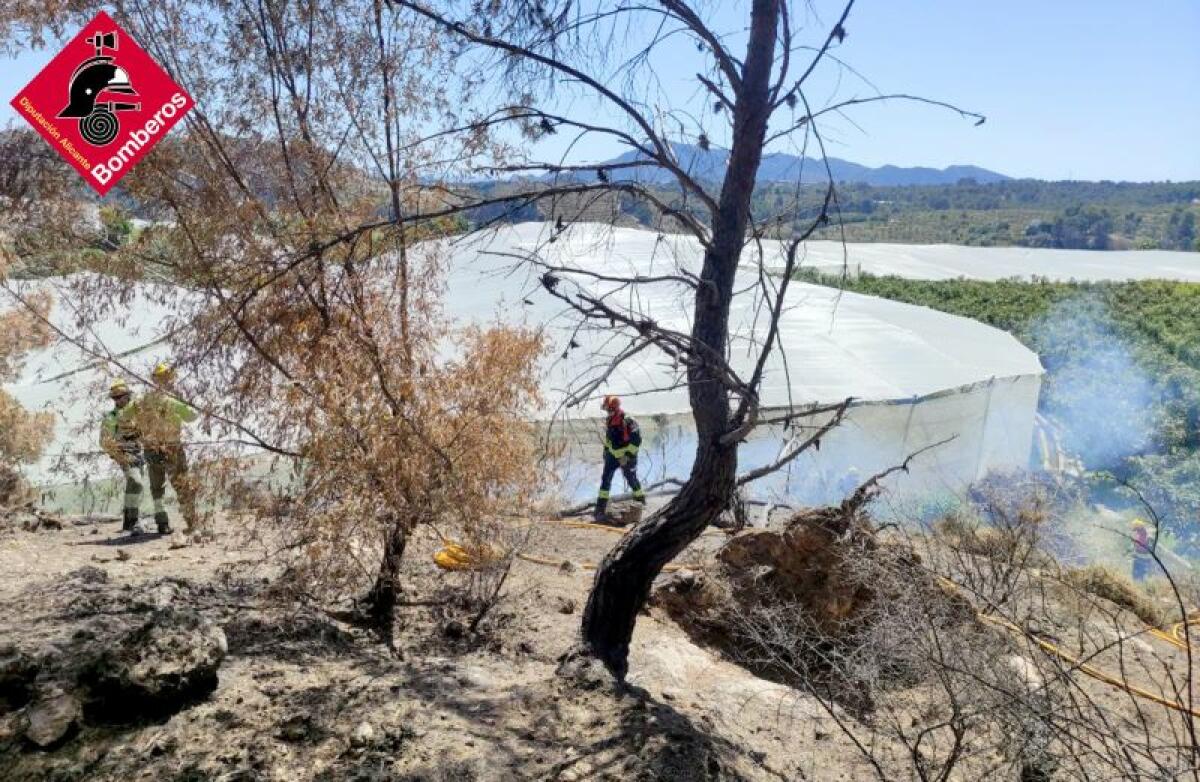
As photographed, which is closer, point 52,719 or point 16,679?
point 52,719

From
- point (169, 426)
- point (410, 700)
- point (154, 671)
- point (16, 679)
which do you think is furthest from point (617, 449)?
point (16, 679)

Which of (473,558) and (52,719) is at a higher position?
(52,719)

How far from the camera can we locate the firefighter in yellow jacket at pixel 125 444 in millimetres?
7102

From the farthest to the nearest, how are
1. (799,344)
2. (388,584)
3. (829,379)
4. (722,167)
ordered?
(799,344) → (829,379) → (388,584) → (722,167)

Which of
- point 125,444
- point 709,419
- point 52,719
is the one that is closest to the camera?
point 52,719

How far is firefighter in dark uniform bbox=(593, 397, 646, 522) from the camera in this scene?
988cm

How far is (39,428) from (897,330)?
12637mm

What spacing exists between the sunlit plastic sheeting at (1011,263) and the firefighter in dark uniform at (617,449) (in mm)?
26780

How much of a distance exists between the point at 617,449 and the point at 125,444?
4809mm

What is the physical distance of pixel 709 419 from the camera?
441cm

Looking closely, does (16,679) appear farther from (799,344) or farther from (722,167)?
(799,344)

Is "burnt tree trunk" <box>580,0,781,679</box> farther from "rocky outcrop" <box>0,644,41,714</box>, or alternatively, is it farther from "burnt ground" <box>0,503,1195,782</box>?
"rocky outcrop" <box>0,644,41,714</box>

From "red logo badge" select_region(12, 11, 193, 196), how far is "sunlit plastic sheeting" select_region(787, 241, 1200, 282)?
31.2 m

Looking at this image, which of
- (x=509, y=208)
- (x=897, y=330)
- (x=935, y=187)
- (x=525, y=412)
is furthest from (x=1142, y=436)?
(x=935, y=187)
